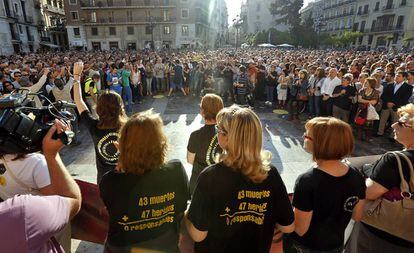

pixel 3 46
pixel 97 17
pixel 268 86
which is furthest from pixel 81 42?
pixel 268 86

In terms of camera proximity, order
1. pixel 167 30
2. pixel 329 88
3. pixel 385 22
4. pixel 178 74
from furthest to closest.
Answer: pixel 385 22 → pixel 167 30 → pixel 178 74 → pixel 329 88

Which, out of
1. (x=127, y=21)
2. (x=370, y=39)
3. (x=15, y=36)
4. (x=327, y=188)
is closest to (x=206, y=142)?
(x=327, y=188)

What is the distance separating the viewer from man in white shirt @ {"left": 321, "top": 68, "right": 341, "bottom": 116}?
7770mm

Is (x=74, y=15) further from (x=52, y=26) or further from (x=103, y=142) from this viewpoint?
(x=103, y=142)

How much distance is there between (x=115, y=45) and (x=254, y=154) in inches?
2095

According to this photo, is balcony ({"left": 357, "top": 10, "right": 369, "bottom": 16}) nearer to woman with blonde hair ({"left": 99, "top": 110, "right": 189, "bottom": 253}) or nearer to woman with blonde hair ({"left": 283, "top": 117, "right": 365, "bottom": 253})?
woman with blonde hair ({"left": 283, "top": 117, "right": 365, "bottom": 253})

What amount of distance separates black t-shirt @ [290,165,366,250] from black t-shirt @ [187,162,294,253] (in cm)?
18

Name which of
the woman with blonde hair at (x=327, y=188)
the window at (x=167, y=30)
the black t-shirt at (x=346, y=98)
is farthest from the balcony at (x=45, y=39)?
the woman with blonde hair at (x=327, y=188)

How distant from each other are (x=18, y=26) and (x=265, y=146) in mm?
47202

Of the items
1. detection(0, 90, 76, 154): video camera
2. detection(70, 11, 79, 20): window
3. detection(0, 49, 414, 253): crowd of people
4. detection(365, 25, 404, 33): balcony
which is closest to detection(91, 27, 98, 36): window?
detection(70, 11, 79, 20): window

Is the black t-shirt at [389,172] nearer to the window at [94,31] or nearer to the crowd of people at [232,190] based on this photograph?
the crowd of people at [232,190]

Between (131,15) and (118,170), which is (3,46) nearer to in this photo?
(131,15)

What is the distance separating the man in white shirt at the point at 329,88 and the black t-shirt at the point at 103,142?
693cm

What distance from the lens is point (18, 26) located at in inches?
1556
